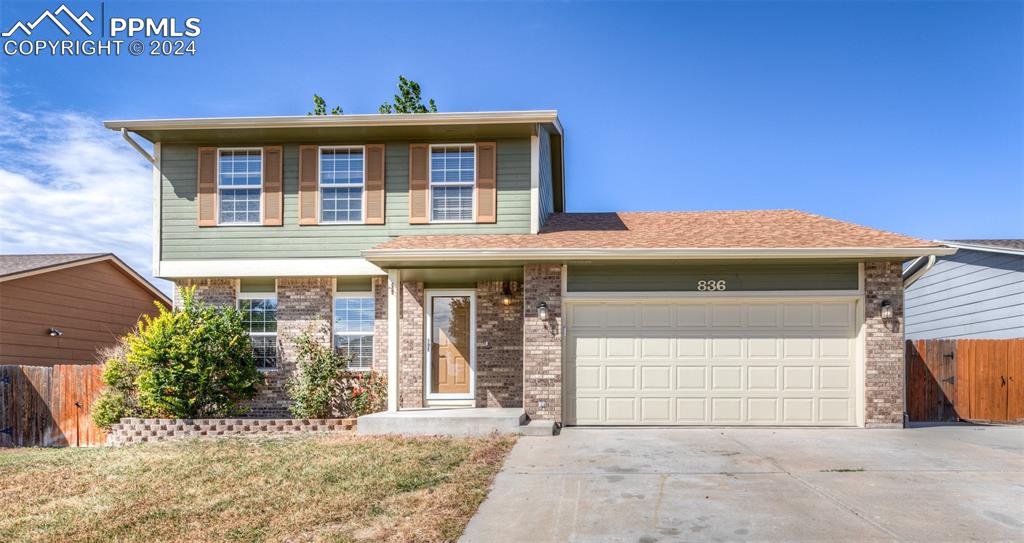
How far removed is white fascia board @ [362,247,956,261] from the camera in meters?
9.87

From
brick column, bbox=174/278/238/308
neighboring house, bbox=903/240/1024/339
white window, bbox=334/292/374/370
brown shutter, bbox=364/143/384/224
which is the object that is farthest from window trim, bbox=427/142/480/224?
neighboring house, bbox=903/240/1024/339

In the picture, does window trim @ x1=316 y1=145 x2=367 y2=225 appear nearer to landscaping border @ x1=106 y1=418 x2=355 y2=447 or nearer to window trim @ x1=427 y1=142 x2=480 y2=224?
window trim @ x1=427 y1=142 x2=480 y2=224

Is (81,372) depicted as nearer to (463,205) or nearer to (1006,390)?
(463,205)

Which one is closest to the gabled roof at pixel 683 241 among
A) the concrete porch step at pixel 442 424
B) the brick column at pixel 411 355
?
the brick column at pixel 411 355

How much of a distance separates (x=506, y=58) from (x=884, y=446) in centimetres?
1080

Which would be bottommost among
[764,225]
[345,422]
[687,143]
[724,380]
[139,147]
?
[345,422]

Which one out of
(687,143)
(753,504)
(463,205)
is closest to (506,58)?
(463,205)

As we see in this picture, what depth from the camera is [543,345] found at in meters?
10.3

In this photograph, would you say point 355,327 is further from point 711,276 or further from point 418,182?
point 711,276

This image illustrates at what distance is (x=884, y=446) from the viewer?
8.65 metres

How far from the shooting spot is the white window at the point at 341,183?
40.1 feet

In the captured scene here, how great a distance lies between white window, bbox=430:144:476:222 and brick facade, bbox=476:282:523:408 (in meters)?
1.44

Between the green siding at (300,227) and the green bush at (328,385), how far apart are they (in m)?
1.69

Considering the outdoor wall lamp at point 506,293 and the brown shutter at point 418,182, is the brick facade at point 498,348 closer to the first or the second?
the outdoor wall lamp at point 506,293
